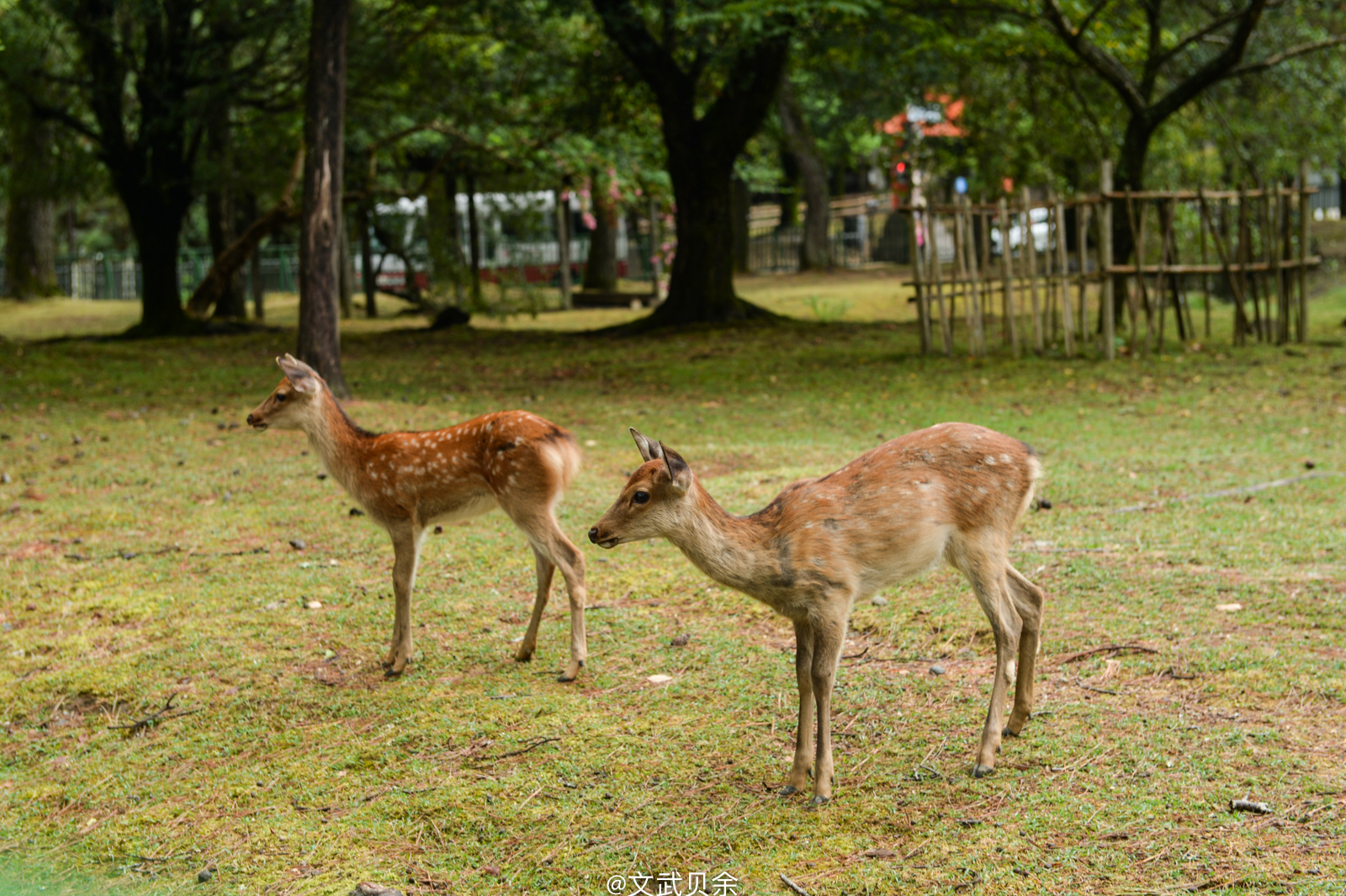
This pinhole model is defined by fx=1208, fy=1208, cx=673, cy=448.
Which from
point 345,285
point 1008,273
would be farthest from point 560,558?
point 345,285

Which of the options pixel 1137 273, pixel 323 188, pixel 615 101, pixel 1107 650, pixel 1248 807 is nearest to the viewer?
pixel 1248 807

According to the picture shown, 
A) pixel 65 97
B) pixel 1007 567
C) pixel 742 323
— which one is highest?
pixel 65 97

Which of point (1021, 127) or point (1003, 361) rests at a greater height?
point (1021, 127)

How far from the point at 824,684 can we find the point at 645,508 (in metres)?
0.84

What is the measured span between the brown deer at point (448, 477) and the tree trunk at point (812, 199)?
1100 inches

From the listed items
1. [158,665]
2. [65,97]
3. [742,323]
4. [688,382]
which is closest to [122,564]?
[158,665]

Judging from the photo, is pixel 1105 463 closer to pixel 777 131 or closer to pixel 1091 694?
pixel 1091 694

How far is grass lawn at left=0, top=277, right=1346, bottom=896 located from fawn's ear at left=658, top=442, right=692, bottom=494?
1.09 meters

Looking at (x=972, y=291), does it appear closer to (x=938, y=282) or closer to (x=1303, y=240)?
(x=938, y=282)

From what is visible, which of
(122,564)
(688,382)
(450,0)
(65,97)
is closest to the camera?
(122,564)

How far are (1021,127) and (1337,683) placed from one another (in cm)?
1924

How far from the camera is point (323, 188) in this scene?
12.4 metres

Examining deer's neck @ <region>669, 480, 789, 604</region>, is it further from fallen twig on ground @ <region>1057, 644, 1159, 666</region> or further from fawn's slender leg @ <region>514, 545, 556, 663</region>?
fallen twig on ground @ <region>1057, 644, 1159, 666</region>

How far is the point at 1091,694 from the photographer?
4824mm
